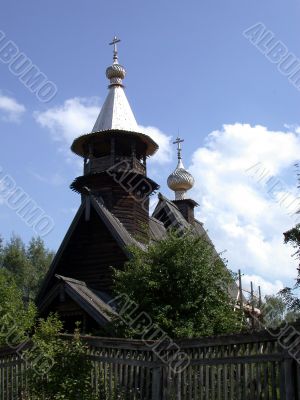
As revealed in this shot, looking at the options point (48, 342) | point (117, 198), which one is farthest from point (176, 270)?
point (117, 198)

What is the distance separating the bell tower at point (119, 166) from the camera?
22.2 metres

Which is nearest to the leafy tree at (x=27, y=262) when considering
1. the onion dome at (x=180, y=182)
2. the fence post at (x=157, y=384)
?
the onion dome at (x=180, y=182)

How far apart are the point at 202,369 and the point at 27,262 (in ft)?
156

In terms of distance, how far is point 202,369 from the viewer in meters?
7.68

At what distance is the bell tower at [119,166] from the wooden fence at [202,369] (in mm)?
12875

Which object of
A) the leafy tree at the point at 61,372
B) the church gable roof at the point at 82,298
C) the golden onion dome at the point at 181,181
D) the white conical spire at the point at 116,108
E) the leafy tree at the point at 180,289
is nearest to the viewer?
the leafy tree at the point at 61,372

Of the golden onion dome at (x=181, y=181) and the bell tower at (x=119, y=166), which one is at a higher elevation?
the golden onion dome at (x=181, y=181)

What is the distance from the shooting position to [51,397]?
8891mm

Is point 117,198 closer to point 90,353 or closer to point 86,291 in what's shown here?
point 86,291

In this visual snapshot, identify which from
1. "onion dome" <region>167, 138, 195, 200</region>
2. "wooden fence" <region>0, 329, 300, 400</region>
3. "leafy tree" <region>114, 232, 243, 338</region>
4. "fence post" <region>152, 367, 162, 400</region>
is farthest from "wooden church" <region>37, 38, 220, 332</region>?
"fence post" <region>152, 367, 162, 400</region>

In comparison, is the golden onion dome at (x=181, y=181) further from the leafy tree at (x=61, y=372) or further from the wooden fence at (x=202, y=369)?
the wooden fence at (x=202, y=369)

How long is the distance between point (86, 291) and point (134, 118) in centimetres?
873

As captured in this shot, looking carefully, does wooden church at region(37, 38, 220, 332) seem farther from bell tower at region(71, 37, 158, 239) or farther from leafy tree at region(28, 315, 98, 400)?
leafy tree at region(28, 315, 98, 400)

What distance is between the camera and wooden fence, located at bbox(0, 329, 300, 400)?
696 centimetres
